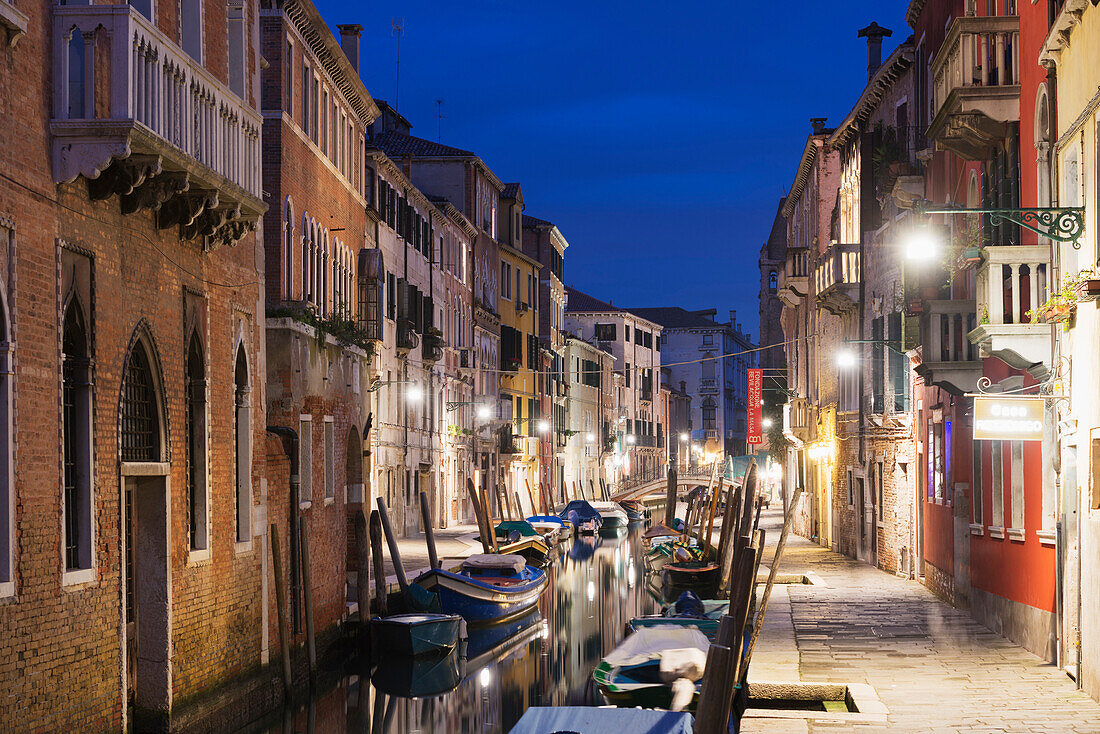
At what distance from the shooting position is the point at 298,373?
15.8 m

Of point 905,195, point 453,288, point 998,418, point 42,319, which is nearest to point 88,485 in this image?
point 42,319

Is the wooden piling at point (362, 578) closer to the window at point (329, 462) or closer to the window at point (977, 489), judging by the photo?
the window at point (329, 462)

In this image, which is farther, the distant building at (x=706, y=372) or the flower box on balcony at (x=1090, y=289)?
the distant building at (x=706, y=372)

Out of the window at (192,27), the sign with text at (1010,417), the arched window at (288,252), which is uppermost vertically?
the window at (192,27)

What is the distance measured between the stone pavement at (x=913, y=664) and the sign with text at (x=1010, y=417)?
7.04 ft

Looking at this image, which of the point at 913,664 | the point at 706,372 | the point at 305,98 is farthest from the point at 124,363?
the point at 706,372

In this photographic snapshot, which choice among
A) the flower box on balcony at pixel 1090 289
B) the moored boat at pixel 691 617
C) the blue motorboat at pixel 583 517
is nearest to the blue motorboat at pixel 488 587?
the moored boat at pixel 691 617

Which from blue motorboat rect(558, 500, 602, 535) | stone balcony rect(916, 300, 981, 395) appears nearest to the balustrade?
stone balcony rect(916, 300, 981, 395)

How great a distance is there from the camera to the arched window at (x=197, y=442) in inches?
490

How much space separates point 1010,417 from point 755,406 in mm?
40587

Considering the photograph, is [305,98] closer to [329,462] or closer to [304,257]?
[304,257]

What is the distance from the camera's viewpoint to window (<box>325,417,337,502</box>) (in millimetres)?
17219

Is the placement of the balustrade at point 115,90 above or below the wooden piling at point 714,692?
above

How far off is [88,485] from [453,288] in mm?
32815
